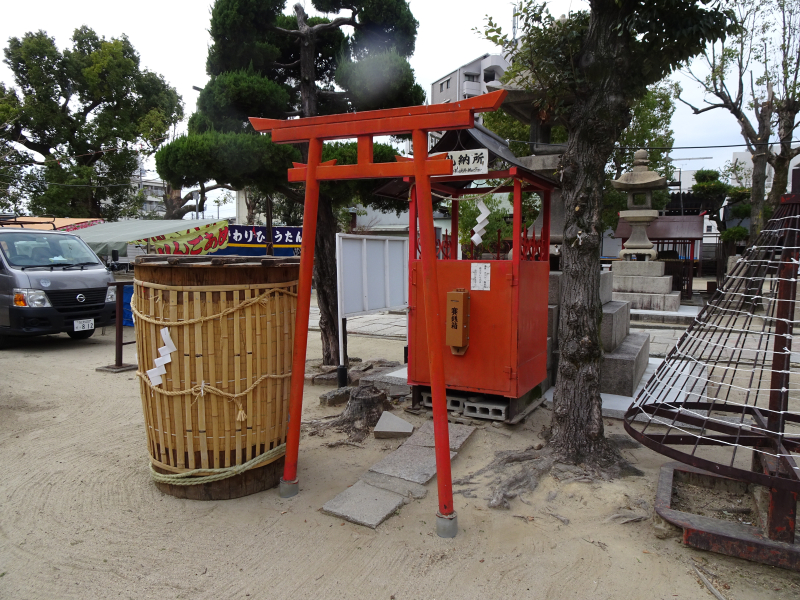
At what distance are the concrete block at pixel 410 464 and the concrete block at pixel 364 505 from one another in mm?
269

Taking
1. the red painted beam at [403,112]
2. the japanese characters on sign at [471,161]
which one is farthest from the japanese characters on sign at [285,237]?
the red painted beam at [403,112]

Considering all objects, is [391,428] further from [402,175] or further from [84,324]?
[84,324]

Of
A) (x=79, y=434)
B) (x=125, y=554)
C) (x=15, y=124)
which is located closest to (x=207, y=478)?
(x=125, y=554)

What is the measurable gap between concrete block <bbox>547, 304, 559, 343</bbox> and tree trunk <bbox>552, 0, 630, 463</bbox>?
74.7 inches

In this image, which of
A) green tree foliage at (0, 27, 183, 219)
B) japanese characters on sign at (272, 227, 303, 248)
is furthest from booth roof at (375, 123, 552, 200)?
green tree foliage at (0, 27, 183, 219)

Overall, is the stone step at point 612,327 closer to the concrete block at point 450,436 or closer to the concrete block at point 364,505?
the concrete block at point 450,436

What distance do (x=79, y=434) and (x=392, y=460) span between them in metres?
3.00

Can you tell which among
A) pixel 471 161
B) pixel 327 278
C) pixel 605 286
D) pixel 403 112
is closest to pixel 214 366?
pixel 403 112

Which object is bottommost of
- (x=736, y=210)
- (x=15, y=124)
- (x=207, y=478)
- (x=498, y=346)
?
(x=207, y=478)

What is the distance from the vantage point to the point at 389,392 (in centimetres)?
595

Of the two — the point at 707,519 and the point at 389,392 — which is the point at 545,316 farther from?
the point at 707,519

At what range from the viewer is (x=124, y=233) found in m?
14.0

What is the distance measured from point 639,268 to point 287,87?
1013cm

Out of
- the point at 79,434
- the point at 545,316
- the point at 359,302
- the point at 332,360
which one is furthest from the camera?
the point at 332,360
